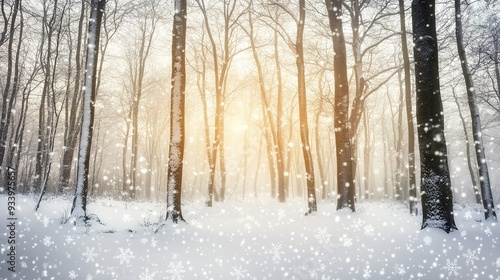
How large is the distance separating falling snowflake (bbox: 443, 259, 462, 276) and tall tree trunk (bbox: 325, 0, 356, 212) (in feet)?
14.4

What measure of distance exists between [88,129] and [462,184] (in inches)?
2597

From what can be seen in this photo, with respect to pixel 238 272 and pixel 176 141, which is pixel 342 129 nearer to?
pixel 176 141

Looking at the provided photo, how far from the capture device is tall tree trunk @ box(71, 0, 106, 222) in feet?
22.0

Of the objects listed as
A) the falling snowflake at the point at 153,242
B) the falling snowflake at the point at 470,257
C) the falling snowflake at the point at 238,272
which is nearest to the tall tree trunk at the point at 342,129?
the falling snowflake at the point at 470,257

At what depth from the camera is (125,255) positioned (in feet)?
14.4

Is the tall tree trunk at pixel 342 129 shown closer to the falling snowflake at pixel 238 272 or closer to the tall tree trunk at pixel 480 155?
the tall tree trunk at pixel 480 155

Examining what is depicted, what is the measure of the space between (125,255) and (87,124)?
390cm

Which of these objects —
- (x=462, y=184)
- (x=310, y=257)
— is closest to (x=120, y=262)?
(x=310, y=257)

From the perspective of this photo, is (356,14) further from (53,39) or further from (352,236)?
(53,39)

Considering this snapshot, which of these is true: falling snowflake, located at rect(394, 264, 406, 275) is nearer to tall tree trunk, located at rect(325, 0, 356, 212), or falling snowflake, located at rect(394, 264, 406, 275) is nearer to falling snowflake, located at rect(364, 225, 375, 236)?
falling snowflake, located at rect(364, 225, 375, 236)

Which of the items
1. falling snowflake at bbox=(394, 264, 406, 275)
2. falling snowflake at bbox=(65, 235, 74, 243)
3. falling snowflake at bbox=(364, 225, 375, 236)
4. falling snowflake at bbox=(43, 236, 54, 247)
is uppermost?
falling snowflake at bbox=(364, 225, 375, 236)

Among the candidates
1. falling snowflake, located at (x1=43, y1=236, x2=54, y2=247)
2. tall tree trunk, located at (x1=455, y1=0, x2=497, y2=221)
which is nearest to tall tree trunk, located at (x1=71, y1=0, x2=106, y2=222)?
falling snowflake, located at (x1=43, y1=236, x2=54, y2=247)

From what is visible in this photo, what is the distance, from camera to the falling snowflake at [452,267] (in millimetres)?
3801

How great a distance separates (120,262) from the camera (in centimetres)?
416
